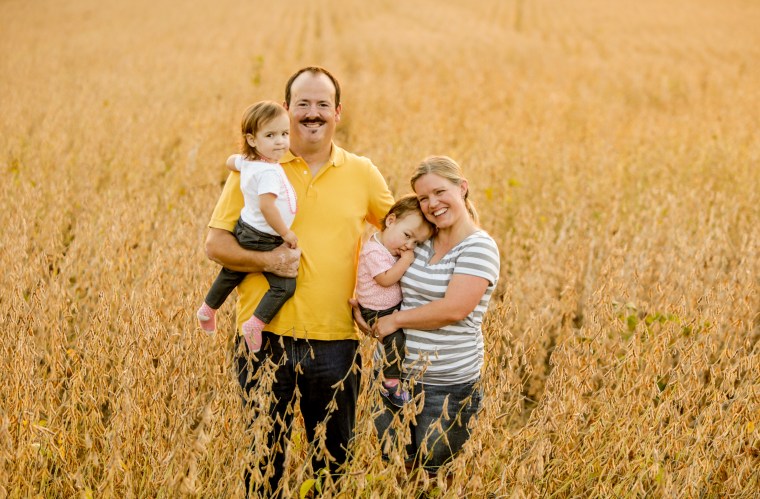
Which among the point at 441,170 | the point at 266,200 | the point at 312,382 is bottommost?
the point at 312,382

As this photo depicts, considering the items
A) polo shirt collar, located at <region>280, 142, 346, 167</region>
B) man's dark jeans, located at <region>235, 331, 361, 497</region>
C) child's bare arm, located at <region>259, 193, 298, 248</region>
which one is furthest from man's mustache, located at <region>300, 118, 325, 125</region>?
man's dark jeans, located at <region>235, 331, 361, 497</region>

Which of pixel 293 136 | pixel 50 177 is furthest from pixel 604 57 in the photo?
pixel 293 136

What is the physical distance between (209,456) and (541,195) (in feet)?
15.2

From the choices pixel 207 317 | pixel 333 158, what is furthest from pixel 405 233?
pixel 207 317

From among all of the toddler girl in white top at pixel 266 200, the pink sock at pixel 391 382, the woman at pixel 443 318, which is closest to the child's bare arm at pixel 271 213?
the toddler girl in white top at pixel 266 200

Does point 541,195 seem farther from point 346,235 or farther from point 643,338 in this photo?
point 346,235

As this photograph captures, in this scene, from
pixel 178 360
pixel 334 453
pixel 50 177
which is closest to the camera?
pixel 178 360

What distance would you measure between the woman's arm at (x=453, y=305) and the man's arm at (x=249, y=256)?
50cm

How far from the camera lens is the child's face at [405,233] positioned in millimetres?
2613

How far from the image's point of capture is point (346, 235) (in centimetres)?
264

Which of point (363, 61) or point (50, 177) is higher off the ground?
point (363, 61)

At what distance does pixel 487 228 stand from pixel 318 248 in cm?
304

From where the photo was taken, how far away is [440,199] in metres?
2.54

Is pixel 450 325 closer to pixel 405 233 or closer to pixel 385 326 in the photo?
pixel 385 326
